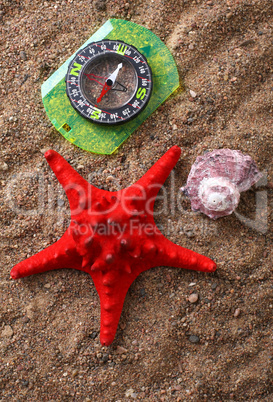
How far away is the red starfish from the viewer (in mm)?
2420

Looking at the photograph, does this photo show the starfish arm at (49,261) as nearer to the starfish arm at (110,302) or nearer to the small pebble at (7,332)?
the starfish arm at (110,302)

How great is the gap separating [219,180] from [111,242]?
3.09 ft

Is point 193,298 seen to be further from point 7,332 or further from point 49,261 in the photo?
point 7,332

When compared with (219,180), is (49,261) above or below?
above

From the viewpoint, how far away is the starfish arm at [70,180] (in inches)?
102

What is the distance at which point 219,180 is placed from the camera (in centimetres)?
262

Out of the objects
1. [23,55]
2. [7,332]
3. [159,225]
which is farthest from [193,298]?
[23,55]

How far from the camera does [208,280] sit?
9.05 ft

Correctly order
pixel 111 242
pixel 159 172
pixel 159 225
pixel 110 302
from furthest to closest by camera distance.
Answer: pixel 159 225
pixel 159 172
pixel 110 302
pixel 111 242

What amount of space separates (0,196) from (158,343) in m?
1.72

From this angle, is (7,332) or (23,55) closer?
(7,332)

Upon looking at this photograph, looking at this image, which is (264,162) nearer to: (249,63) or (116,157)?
(249,63)

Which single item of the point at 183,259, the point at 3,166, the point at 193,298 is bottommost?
the point at 193,298

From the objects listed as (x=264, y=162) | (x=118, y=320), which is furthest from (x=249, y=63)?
(x=118, y=320)
